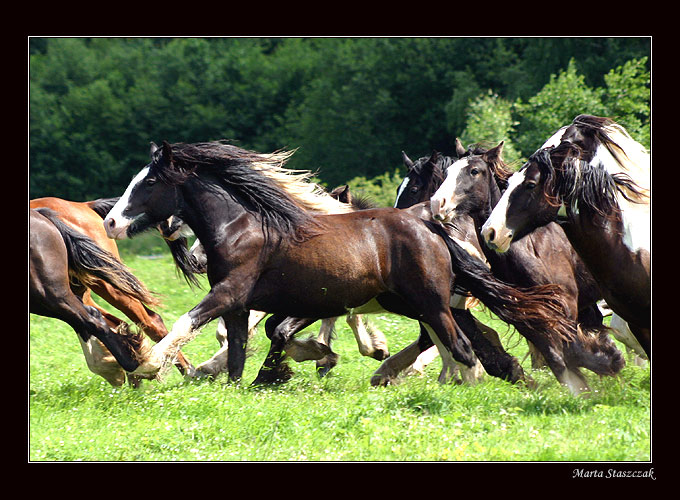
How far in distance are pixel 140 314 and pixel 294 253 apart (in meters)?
1.90

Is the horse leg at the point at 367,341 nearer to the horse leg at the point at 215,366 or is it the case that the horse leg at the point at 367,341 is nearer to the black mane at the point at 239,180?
the horse leg at the point at 215,366

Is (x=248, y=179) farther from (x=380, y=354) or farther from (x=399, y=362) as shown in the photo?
(x=380, y=354)

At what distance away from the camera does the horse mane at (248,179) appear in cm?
725

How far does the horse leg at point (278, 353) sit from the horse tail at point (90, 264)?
1110mm

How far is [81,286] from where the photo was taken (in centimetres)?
779

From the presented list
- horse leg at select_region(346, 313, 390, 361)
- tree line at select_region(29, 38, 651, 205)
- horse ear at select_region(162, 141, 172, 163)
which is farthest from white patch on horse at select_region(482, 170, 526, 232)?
tree line at select_region(29, 38, 651, 205)

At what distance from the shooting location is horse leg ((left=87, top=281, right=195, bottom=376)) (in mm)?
8017

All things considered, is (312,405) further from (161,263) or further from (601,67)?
(601,67)

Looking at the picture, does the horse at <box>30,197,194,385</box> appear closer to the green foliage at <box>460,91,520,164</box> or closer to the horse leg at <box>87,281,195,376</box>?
the horse leg at <box>87,281,195,376</box>

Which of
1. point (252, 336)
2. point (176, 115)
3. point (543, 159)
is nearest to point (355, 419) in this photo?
point (543, 159)

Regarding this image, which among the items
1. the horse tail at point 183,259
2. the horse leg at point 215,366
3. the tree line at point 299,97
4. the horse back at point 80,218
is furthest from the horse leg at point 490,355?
the tree line at point 299,97

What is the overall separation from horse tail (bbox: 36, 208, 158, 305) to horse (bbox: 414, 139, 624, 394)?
8.28 feet

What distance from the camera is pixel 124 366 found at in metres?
7.15

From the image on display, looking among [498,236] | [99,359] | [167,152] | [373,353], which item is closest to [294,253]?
[167,152]
